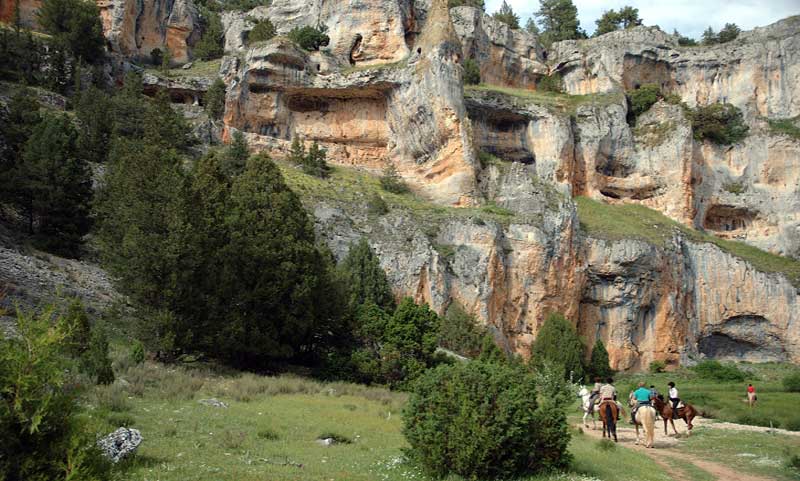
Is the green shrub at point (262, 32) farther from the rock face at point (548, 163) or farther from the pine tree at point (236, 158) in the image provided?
the pine tree at point (236, 158)

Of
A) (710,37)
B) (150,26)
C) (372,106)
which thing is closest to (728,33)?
(710,37)

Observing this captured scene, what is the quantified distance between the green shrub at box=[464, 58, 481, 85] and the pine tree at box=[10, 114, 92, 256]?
33117mm

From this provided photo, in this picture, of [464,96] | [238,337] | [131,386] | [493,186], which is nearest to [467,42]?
[464,96]

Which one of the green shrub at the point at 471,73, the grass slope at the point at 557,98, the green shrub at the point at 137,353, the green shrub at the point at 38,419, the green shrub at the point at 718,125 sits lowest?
the green shrub at the point at 137,353

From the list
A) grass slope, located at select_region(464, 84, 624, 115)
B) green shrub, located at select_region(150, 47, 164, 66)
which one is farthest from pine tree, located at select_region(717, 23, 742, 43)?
green shrub, located at select_region(150, 47, 164, 66)

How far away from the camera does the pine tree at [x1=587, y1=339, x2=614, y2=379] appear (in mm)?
38875

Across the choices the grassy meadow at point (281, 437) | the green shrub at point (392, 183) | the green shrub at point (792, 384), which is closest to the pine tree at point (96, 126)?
the green shrub at point (392, 183)

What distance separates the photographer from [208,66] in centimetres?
5572

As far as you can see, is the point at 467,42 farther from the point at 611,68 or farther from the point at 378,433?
the point at 378,433

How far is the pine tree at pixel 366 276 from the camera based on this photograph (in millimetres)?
32625

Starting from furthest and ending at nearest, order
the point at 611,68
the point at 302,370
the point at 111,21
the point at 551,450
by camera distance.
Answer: the point at 611,68, the point at 111,21, the point at 302,370, the point at 551,450

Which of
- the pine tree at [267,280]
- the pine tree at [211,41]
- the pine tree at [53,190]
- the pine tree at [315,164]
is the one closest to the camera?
the pine tree at [267,280]

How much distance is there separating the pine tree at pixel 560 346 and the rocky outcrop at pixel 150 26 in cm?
3962

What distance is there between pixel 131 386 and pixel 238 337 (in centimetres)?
646
